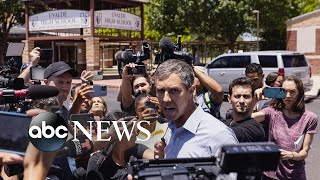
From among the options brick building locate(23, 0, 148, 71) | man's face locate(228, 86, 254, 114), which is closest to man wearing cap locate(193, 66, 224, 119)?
man's face locate(228, 86, 254, 114)

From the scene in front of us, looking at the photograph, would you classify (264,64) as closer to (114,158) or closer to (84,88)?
(84,88)

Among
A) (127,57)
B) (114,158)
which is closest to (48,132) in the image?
(114,158)

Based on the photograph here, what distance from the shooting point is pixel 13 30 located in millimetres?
34406

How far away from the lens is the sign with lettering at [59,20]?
24703 millimetres

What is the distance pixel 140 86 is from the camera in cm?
437

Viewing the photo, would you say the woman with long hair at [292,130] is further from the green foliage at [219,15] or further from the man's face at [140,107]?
the green foliage at [219,15]

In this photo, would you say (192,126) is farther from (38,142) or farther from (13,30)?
(13,30)

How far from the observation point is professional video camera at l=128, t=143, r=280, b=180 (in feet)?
4.33

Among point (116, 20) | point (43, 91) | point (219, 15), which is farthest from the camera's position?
point (219, 15)

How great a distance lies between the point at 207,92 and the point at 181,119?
5.30 feet

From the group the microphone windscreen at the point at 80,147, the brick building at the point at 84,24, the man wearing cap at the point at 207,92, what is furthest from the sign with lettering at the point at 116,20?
the microphone windscreen at the point at 80,147

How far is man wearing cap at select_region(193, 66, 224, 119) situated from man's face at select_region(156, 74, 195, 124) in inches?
50.9

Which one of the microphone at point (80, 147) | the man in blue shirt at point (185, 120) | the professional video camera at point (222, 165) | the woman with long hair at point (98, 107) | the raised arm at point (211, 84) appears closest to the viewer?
the professional video camera at point (222, 165)

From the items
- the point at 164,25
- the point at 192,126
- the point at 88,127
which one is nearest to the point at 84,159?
the point at 88,127
